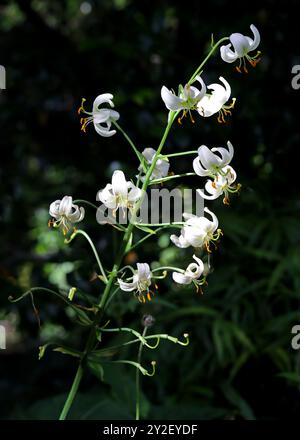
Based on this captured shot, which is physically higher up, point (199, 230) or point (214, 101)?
point (214, 101)

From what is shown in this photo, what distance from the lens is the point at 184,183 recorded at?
2.10 meters

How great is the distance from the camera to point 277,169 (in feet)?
6.89

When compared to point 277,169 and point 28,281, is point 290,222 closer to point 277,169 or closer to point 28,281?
point 277,169

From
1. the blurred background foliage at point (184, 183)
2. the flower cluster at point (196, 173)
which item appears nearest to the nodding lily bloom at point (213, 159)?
the flower cluster at point (196, 173)

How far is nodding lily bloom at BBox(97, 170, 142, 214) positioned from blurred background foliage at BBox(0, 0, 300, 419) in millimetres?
704

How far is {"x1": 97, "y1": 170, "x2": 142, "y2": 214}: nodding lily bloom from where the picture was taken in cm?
88

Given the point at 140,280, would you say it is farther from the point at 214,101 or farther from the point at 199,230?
the point at 214,101

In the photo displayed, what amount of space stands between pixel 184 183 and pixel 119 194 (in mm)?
1218

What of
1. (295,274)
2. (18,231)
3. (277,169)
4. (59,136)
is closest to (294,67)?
(277,169)

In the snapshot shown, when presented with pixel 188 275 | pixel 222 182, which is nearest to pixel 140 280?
pixel 188 275

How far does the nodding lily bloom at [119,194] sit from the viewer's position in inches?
34.8

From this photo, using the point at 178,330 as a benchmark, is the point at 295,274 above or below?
above

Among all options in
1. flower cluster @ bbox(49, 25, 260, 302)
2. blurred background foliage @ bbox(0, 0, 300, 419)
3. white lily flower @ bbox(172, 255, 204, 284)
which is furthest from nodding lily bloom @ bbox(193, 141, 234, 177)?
blurred background foliage @ bbox(0, 0, 300, 419)
